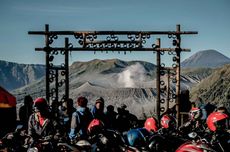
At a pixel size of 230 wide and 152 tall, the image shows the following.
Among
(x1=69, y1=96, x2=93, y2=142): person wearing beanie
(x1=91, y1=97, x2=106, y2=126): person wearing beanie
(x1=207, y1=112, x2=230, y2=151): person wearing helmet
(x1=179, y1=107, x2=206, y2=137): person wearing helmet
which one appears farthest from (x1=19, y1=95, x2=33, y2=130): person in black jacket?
(x1=207, y1=112, x2=230, y2=151): person wearing helmet

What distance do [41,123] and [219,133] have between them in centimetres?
356

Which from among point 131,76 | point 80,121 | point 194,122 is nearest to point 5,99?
point 80,121

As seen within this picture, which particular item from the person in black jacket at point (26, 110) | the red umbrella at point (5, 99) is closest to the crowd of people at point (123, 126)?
the person in black jacket at point (26, 110)

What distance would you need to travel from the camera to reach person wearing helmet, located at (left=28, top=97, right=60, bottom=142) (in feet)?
29.5

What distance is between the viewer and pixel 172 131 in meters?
12.1

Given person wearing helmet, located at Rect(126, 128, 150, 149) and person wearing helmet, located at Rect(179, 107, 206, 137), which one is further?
person wearing helmet, located at Rect(179, 107, 206, 137)

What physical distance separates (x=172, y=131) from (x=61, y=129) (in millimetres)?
3857

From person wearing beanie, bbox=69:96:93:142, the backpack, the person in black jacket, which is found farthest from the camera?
the person in black jacket

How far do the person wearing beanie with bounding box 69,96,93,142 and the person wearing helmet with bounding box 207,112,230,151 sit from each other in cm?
291

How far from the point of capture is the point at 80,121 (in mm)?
10867

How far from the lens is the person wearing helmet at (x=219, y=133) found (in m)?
8.84

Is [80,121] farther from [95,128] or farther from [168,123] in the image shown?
[168,123]

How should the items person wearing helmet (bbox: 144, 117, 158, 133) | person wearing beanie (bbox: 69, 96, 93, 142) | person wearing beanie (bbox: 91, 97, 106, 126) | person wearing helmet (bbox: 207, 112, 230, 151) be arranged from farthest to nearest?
person wearing helmet (bbox: 144, 117, 158, 133), person wearing beanie (bbox: 91, 97, 106, 126), person wearing beanie (bbox: 69, 96, 93, 142), person wearing helmet (bbox: 207, 112, 230, 151)

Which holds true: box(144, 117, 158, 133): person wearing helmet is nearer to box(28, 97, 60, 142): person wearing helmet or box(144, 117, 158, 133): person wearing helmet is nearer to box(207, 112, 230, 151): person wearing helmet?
box(207, 112, 230, 151): person wearing helmet
